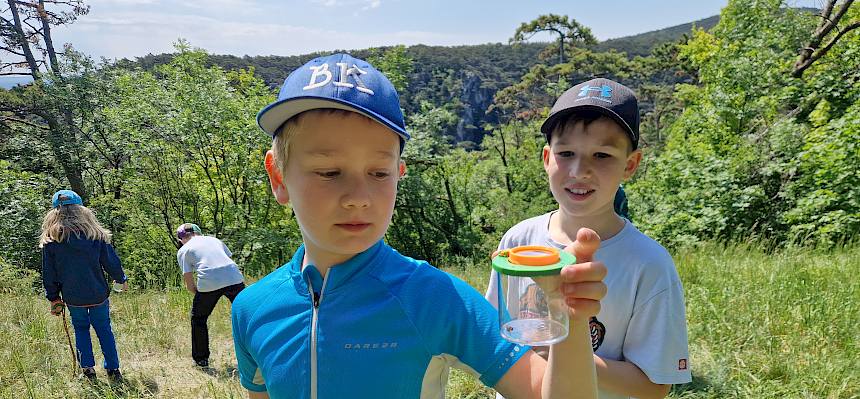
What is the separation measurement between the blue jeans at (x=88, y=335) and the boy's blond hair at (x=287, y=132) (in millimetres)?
4445

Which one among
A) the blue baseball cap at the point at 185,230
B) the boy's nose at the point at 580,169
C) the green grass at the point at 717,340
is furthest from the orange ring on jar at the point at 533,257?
the blue baseball cap at the point at 185,230

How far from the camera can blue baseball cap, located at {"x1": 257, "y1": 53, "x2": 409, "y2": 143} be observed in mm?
1054

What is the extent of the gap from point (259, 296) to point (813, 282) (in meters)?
4.94

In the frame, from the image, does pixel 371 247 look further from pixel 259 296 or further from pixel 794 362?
pixel 794 362

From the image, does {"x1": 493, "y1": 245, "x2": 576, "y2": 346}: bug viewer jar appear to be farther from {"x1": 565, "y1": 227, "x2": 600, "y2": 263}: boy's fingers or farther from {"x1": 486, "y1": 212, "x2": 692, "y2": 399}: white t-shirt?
{"x1": 486, "y1": 212, "x2": 692, "y2": 399}: white t-shirt

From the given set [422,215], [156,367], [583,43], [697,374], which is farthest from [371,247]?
[583,43]

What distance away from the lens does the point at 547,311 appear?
1.01 m

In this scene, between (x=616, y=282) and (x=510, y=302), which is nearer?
(x=510, y=302)

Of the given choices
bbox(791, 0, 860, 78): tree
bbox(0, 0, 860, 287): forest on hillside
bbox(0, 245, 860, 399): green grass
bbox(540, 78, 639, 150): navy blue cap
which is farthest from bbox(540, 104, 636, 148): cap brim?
bbox(791, 0, 860, 78): tree

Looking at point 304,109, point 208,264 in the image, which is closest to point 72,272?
point 208,264

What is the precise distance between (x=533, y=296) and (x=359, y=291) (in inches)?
16.6

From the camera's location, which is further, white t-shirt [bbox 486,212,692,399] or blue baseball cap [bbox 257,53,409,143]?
white t-shirt [bbox 486,212,692,399]

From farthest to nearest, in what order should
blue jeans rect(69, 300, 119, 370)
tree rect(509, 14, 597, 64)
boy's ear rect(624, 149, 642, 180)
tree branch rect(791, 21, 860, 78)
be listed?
1. tree rect(509, 14, 597, 64)
2. tree branch rect(791, 21, 860, 78)
3. blue jeans rect(69, 300, 119, 370)
4. boy's ear rect(624, 149, 642, 180)

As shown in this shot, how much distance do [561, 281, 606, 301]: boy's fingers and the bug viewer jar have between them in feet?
0.12
